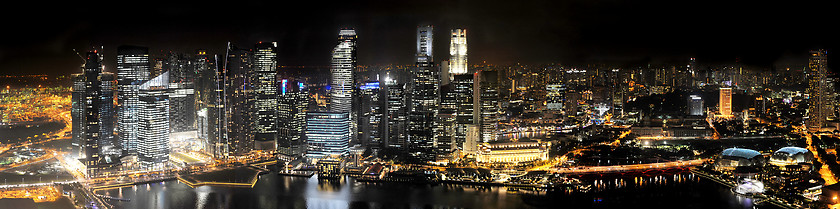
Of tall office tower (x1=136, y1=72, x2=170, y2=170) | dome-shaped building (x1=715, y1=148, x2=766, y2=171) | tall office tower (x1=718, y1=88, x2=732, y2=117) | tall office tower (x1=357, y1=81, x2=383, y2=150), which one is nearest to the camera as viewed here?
tall office tower (x1=136, y1=72, x2=170, y2=170)

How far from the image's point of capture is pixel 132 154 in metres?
8.98

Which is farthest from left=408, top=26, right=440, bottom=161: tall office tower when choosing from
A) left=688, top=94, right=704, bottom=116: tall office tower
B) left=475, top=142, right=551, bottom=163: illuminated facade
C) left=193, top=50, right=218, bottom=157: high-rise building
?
left=688, top=94, right=704, bottom=116: tall office tower

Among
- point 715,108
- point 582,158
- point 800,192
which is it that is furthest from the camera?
point 715,108

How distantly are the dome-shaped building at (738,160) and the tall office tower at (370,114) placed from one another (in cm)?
482

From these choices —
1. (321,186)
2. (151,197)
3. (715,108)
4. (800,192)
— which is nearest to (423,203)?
(321,186)

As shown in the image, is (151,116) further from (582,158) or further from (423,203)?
(582,158)

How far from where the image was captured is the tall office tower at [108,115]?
8.84 m

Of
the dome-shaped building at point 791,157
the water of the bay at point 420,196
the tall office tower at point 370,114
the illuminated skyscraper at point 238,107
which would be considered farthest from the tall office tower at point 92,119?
the dome-shaped building at point 791,157

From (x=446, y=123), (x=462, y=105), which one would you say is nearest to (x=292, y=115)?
(x=446, y=123)

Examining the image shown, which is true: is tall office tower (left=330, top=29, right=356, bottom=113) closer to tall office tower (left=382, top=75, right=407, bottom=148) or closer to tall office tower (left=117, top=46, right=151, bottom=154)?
tall office tower (left=382, top=75, right=407, bottom=148)

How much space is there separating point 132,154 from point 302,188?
2416mm

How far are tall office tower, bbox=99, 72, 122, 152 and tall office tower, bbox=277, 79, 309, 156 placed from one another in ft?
7.47

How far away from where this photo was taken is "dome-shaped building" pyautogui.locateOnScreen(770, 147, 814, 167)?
30.5 ft

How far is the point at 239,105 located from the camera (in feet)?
34.7
